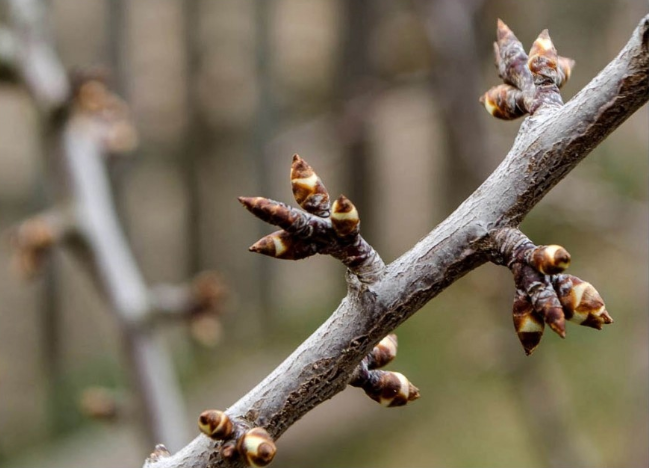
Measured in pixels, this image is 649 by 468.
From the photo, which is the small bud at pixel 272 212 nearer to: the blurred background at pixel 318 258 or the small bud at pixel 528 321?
the small bud at pixel 528 321

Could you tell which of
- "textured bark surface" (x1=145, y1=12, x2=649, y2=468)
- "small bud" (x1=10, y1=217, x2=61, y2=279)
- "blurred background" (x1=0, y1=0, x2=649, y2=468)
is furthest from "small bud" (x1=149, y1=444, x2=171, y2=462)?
"blurred background" (x1=0, y1=0, x2=649, y2=468)

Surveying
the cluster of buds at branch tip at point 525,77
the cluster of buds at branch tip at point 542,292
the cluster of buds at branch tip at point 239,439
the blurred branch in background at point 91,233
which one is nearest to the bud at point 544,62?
the cluster of buds at branch tip at point 525,77

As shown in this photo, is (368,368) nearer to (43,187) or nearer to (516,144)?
(516,144)

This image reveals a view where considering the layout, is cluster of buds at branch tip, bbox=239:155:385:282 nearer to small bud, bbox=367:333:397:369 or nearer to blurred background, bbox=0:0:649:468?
small bud, bbox=367:333:397:369

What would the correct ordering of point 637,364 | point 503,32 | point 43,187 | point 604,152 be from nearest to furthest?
point 503,32
point 637,364
point 43,187
point 604,152

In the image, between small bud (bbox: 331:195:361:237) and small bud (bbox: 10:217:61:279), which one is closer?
small bud (bbox: 331:195:361:237)

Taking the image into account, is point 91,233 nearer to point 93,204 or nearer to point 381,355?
point 93,204

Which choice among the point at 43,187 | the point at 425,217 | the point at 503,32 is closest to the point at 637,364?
the point at 503,32

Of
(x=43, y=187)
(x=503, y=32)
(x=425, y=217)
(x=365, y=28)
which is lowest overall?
(x=503, y=32)
